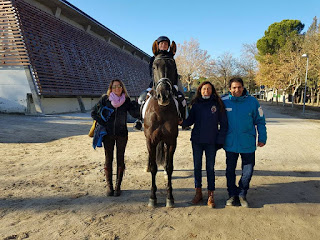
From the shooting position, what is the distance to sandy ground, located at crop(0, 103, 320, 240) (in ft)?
8.98

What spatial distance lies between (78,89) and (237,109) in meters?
15.8

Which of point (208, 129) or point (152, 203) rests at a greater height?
point (208, 129)

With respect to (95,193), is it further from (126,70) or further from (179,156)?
(126,70)


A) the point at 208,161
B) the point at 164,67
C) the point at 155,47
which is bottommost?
the point at 208,161

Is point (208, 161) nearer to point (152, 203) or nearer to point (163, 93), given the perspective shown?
point (152, 203)

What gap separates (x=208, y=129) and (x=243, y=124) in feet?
1.79

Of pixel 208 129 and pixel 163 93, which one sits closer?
pixel 163 93

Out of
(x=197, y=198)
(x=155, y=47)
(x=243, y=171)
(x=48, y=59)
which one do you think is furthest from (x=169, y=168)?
(x=48, y=59)

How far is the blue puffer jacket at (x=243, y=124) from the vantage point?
3324 millimetres

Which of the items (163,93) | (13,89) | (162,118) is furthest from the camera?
(13,89)

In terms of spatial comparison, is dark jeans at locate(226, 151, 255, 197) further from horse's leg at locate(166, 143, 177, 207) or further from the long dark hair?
horse's leg at locate(166, 143, 177, 207)

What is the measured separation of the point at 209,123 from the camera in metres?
3.40

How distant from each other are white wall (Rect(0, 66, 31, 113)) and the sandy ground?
859cm

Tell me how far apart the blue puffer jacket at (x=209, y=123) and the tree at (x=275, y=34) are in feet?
144
